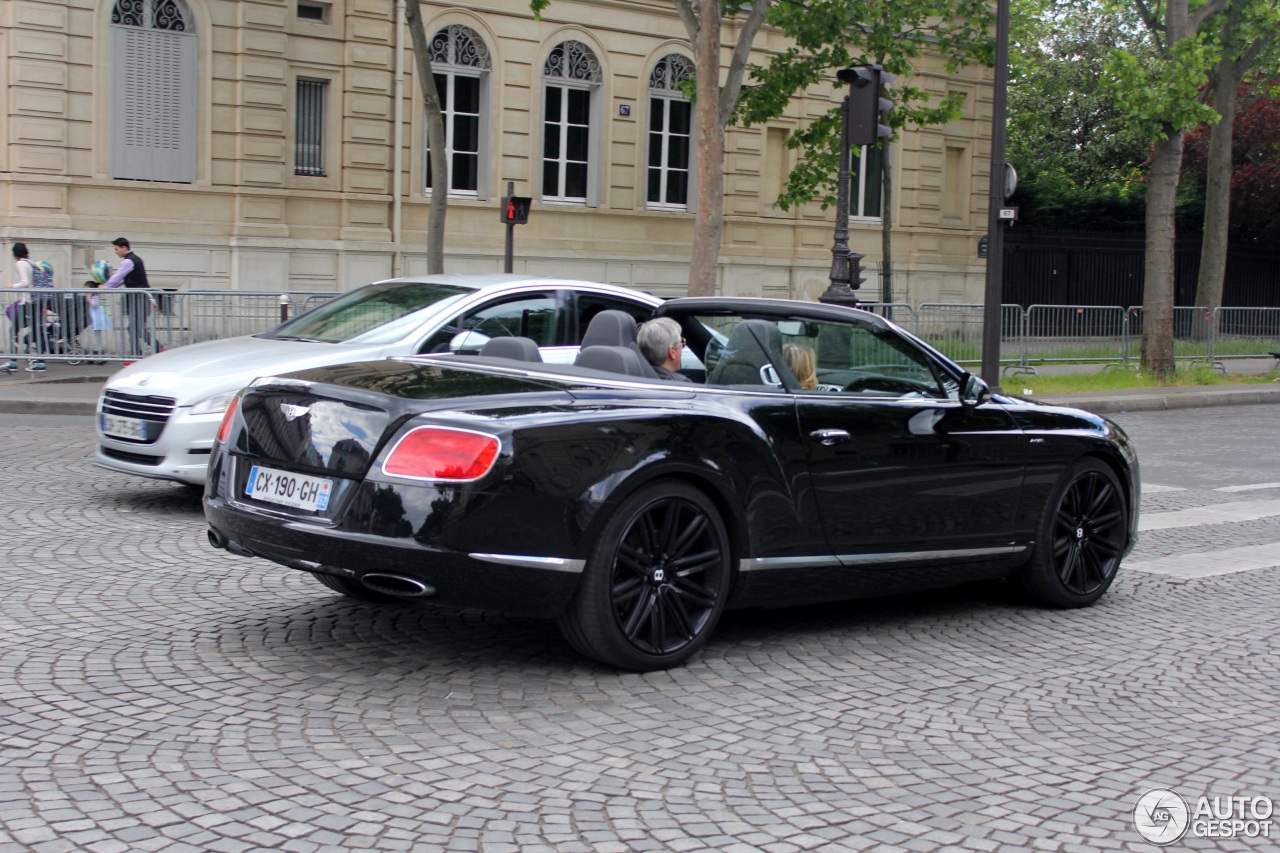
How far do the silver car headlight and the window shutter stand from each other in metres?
15.4

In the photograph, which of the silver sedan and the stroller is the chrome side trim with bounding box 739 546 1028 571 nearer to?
the silver sedan

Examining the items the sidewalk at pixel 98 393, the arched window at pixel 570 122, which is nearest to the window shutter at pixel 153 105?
the sidewalk at pixel 98 393

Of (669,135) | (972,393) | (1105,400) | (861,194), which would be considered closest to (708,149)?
(1105,400)

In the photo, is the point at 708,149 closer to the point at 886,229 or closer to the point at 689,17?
the point at 689,17

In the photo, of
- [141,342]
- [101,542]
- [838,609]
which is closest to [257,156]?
[141,342]

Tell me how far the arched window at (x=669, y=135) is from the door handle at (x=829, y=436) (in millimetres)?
23679

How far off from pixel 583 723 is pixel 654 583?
74cm

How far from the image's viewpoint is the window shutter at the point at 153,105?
22844 millimetres

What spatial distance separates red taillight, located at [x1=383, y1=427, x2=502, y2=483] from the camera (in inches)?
204

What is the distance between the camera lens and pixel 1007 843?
407cm

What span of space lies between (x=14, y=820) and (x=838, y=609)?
13.5 feet

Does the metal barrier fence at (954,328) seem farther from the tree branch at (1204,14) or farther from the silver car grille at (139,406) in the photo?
the silver car grille at (139,406)

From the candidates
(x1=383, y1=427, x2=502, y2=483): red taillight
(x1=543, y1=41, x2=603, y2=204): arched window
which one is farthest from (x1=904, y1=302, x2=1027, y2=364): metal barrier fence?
(x1=383, y1=427, x2=502, y2=483): red taillight

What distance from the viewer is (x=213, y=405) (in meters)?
9.02
